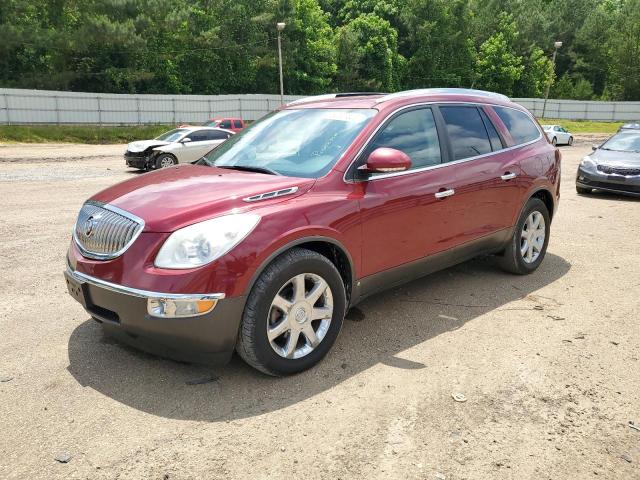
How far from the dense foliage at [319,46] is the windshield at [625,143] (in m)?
32.1

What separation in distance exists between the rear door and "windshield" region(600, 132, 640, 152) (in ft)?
27.2

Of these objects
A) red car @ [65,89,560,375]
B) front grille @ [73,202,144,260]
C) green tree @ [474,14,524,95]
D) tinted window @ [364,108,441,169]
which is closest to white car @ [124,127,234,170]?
red car @ [65,89,560,375]

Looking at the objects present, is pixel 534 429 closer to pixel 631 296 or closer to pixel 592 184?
pixel 631 296

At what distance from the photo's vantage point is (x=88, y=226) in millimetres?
3572

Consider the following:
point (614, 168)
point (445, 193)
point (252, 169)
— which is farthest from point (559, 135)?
point (252, 169)

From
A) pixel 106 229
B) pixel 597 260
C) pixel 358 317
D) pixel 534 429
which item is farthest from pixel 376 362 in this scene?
pixel 597 260

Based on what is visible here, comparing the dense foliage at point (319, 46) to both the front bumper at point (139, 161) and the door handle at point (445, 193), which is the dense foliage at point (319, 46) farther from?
the door handle at point (445, 193)

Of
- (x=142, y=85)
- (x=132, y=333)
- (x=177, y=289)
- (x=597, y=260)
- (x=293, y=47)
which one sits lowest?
(x=597, y=260)

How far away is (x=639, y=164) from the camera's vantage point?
1130 cm

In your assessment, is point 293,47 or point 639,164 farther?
point 293,47

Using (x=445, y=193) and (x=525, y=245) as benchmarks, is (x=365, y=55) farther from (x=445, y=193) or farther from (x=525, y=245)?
(x=445, y=193)

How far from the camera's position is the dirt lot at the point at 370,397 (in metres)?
2.74

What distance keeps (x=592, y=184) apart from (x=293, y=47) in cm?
4052

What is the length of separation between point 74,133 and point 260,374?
101 ft
